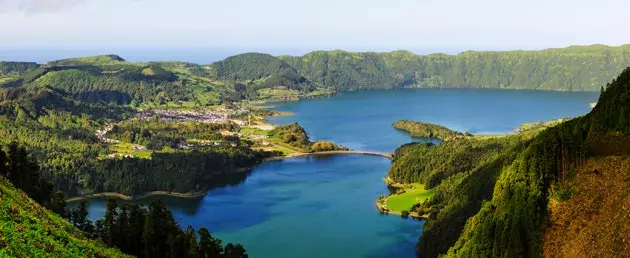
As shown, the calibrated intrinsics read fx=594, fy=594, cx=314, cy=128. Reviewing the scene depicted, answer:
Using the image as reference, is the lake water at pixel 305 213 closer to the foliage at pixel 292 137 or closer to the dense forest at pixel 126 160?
the dense forest at pixel 126 160

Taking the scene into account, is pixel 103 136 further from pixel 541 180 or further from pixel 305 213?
pixel 541 180

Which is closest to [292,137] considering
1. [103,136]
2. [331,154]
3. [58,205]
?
[331,154]

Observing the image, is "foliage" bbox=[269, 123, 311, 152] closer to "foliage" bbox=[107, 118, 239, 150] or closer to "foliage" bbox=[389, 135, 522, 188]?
"foliage" bbox=[107, 118, 239, 150]

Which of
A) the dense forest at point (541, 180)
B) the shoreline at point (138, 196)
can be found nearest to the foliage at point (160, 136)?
the shoreline at point (138, 196)

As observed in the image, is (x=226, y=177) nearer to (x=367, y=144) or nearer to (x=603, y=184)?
(x=367, y=144)

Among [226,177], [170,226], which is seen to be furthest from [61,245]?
[226,177]
